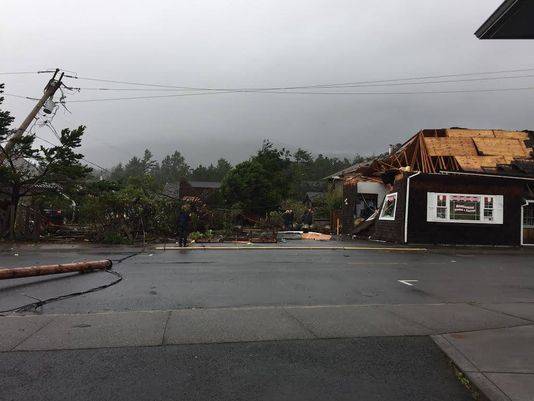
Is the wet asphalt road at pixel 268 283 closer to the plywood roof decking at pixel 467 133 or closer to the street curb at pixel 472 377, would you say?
the street curb at pixel 472 377

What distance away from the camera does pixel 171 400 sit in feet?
14.6

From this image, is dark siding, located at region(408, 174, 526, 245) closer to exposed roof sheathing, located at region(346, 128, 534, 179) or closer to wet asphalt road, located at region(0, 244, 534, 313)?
exposed roof sheathing, located at region(346, 128, 534, 179)

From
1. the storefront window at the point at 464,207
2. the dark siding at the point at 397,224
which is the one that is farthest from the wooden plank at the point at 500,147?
the dark siding at the point at 397,224

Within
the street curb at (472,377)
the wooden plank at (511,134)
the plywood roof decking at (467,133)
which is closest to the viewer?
the street curb at (472,377)

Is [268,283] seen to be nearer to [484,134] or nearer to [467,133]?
[467,133]

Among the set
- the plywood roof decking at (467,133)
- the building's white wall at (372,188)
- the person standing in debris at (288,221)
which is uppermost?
the plywood roof decking at (467,133)

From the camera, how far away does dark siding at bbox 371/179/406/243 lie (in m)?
24.9

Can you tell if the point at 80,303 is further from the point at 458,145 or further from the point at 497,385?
the point at 458,145

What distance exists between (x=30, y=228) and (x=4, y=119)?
530 centimetres

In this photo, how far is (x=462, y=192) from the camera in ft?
81.3

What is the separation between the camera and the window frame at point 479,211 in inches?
974

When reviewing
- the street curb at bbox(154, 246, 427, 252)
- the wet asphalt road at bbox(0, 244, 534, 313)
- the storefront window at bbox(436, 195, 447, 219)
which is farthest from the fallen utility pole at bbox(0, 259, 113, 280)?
the storefront window at bbox(436, 195, 447, 219)

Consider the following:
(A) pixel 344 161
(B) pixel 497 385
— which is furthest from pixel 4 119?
(A) pixel 344 161

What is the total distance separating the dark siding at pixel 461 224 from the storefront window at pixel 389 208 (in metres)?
1.44
